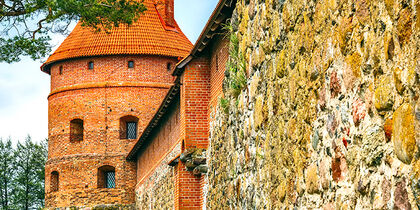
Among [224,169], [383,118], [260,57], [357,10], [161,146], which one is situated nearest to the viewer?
[383,118]

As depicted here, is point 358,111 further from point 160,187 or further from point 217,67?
point 160,187

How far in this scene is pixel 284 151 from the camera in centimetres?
588

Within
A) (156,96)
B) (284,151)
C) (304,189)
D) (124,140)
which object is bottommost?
(304,189)

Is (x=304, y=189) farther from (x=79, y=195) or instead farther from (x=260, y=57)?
(x=79, y=195)

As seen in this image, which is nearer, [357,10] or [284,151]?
[357,10]

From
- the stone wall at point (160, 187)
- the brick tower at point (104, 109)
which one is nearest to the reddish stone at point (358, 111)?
the stone wall at point (160, 187)

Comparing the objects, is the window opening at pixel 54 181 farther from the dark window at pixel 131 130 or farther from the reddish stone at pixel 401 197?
the reddish stone at pixel 401 197

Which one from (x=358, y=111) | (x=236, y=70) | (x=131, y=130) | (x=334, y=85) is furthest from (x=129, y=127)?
(x=358, y=111)

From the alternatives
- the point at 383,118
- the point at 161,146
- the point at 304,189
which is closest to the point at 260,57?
the point at 304,189

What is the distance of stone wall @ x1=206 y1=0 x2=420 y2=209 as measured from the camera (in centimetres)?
341

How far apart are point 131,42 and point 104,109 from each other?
3162mm

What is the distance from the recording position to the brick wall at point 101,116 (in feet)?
95.0

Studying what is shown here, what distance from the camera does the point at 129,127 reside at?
2984cm

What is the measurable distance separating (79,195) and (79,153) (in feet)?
6.03
